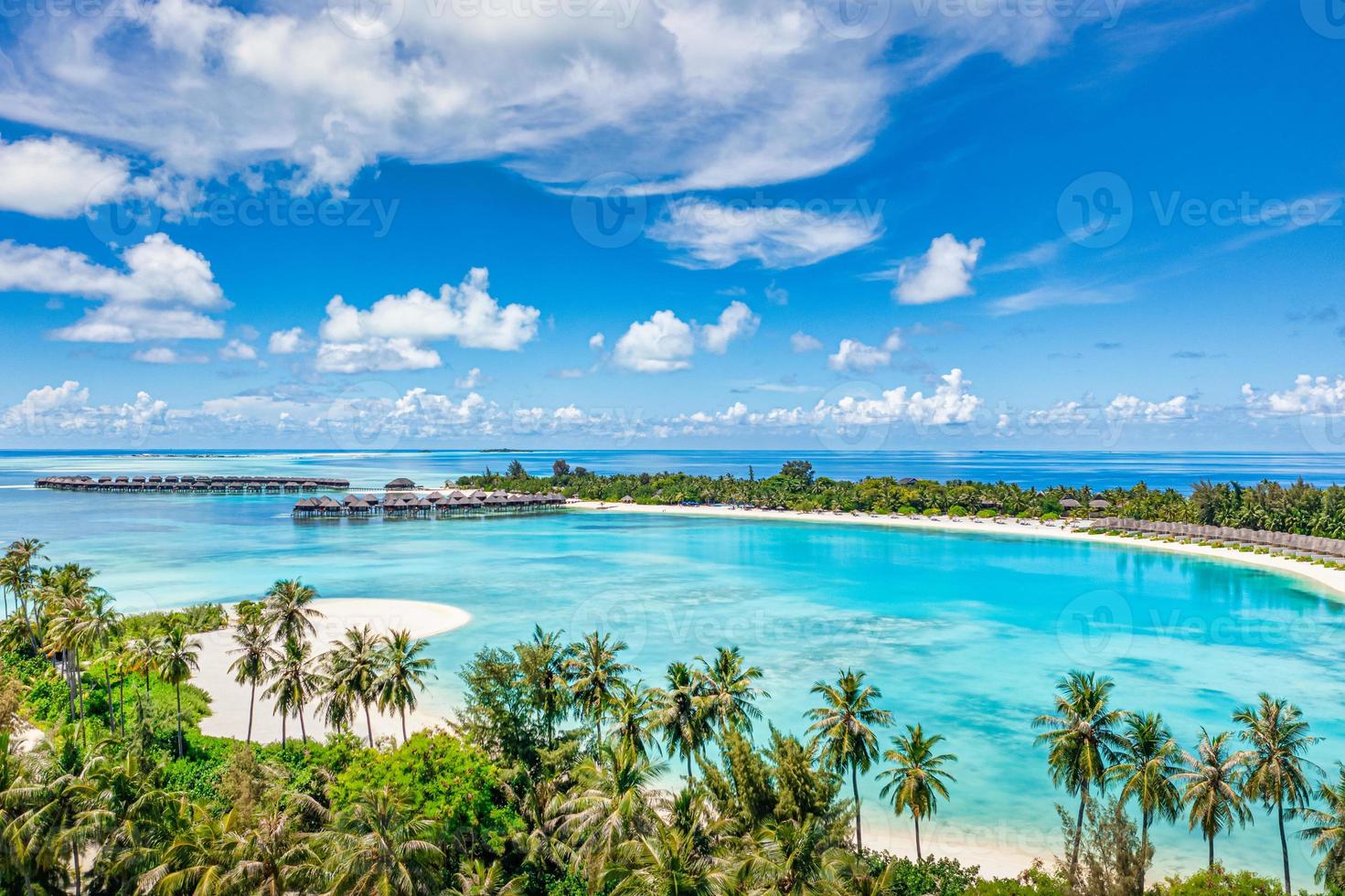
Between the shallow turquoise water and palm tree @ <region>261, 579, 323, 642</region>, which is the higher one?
palm tree @ <region>261, 579, 323, 642</region>

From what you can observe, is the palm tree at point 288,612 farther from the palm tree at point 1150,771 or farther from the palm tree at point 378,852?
the palm tree at point 1150,771

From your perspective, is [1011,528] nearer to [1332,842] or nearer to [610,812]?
[1332,842]

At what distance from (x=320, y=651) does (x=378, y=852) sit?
2894 centimetres

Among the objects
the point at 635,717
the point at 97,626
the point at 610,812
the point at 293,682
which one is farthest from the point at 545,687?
the point at 97,626

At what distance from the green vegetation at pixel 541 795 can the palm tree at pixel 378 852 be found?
0.16 ft

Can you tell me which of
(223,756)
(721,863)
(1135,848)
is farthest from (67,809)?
(1135,848)

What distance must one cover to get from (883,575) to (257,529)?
259 feet

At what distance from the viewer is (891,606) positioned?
56.6 metres

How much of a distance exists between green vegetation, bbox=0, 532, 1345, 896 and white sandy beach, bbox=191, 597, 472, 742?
200cm

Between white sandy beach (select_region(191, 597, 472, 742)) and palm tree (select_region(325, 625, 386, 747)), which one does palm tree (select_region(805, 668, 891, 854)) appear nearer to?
palm tree (select_region(325, 625, 386, 747))

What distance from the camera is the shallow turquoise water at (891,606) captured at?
3372cm

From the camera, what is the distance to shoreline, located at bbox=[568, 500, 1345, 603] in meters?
66.8

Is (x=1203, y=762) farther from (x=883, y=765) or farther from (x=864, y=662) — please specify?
(x=864, y=662)

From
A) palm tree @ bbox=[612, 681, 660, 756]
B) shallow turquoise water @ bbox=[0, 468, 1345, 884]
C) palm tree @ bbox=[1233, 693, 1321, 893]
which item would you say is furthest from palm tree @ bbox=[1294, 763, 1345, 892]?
palm tree @ bbox=[612, 681, 660, 756]
